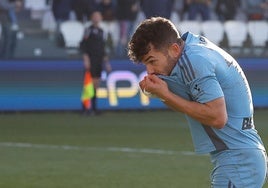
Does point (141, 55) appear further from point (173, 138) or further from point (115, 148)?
point (173, 138)

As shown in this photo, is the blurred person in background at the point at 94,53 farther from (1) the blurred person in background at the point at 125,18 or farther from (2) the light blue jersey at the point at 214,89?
(2) the light blue jersey at the point at 214,89

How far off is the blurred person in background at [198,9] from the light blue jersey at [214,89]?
18.5m

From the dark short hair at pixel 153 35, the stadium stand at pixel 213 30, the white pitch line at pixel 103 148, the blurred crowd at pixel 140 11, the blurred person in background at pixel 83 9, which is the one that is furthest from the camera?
the stadium stand at pixel 213 30

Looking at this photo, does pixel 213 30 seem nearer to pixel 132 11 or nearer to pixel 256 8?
pixel 256 8

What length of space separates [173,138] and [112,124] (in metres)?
2.84

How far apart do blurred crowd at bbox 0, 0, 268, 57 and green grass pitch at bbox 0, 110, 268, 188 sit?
2250 millimetres

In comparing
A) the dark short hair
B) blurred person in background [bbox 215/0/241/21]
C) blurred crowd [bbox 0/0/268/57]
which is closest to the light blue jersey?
the dark short hair

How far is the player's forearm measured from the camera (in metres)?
5.51

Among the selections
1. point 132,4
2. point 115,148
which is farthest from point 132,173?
point 132,4

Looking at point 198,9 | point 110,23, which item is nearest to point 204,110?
point 110,23

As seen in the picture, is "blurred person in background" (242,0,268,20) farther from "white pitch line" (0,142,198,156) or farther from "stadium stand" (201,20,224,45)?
"white pitch line" (0,142,198,156)

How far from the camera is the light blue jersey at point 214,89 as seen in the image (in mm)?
5520

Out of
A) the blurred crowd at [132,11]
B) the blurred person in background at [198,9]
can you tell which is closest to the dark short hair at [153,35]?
the blurred crowd at [132,11]

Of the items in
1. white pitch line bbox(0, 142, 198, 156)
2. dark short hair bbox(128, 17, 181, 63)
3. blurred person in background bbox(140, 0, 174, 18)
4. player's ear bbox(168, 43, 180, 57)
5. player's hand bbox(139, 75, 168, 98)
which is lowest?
blurred person in background bbox(140, 0, 174, 18)
